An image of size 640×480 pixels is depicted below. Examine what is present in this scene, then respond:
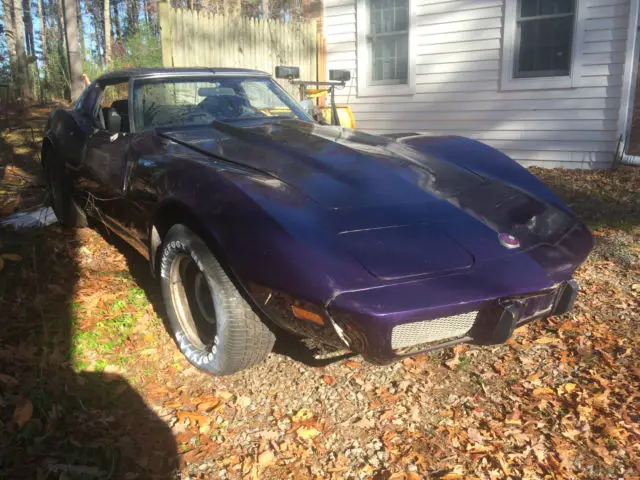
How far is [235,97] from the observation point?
3.82m

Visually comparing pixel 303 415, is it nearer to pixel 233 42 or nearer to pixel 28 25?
pixel 233 42

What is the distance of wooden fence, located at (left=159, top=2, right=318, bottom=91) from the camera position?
7.67 meters

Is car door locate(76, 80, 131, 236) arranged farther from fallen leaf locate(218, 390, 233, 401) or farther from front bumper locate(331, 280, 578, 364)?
front bumper locate(331, 280, 578, 364)

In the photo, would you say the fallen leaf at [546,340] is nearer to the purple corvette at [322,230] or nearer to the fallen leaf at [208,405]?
the purple corvette at [322,230]

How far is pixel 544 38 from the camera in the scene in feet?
25.4

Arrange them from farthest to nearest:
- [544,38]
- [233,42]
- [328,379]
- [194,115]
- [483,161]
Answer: [233,42] → [544,38] → [194,115] → [483,161] → [328,379]

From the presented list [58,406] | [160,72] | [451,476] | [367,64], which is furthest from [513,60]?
[58,406]

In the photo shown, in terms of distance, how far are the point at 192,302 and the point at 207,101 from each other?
1.57 m

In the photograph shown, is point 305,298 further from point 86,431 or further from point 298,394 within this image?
point 86,431

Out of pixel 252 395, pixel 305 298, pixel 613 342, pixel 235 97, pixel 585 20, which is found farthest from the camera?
pixel 585 20

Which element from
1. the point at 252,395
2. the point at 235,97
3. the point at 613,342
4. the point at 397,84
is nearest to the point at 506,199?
the point at 613,342

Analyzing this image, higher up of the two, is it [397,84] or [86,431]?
[397,84]

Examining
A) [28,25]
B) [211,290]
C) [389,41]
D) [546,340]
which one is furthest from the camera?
[28,25]

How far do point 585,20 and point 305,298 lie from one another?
23.8 ft
